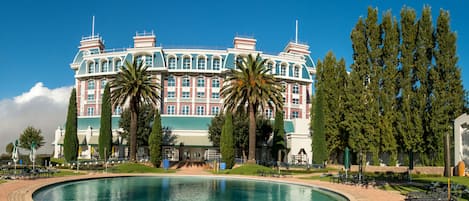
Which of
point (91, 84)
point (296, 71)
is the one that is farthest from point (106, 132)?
point (296, 71)

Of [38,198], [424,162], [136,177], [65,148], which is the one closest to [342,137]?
[424,162]

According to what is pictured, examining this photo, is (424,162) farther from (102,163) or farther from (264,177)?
(102,163)

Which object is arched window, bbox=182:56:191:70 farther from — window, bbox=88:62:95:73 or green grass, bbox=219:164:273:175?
green grass, bbox=219:164:273:175

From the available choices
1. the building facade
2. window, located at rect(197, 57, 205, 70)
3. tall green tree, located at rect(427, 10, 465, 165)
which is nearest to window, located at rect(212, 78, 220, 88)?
the building facade

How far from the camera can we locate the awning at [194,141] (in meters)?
54.3

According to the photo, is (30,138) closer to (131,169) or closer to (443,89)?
(131,169)

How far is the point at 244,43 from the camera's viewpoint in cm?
6888

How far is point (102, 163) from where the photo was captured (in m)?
44.2

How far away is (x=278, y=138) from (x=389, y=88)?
15327mm

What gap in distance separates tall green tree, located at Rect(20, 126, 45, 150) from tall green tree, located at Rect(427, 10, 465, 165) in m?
59.5

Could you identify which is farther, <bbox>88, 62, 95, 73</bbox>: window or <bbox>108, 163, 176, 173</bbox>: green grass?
<bbox>88, 62, 95, 73</bbox>: window

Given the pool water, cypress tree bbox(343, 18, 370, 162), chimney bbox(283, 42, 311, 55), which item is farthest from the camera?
chimney bbox(283, 42, 311, 55)

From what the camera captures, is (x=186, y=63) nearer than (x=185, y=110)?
No

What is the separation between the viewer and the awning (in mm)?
54281
